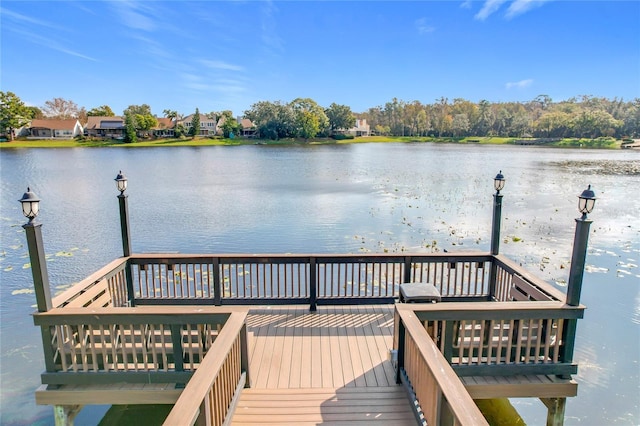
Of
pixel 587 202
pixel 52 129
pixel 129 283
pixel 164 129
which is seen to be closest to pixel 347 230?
pixel 129 283

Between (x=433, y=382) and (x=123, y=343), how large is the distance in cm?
289

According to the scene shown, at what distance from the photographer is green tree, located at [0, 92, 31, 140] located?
68.6 meters

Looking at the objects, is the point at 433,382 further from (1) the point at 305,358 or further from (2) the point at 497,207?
(2) the point at 497,207

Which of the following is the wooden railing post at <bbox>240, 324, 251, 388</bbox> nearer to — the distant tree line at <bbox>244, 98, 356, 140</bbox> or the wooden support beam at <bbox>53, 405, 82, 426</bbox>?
the wooden support beam at <bbox>53, 405, 82, 426</bbox>

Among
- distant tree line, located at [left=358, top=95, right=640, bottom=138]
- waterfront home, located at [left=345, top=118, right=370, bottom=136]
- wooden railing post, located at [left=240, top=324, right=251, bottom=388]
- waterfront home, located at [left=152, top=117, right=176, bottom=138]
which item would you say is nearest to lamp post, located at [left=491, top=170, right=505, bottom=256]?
wooden railing post, located at [left=240, top=324, right=251, bottom=388]

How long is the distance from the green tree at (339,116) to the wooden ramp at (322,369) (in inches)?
3320

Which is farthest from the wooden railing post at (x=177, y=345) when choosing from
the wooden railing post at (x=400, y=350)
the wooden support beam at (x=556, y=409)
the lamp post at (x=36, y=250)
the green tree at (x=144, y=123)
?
the green tree at (x=144, y=123)

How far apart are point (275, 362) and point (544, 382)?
2.81 metres

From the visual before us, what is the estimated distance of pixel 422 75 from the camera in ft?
326

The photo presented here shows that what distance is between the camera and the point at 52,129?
77562 millimetres

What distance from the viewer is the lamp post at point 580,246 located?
3578 mm

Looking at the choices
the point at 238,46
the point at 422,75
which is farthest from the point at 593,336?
the point at 422,75

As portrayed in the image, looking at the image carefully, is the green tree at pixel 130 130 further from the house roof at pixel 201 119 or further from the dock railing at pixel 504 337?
the dock railing at pixel 504 337

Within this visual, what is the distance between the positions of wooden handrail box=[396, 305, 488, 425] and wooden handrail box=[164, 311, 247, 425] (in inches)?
54.7
